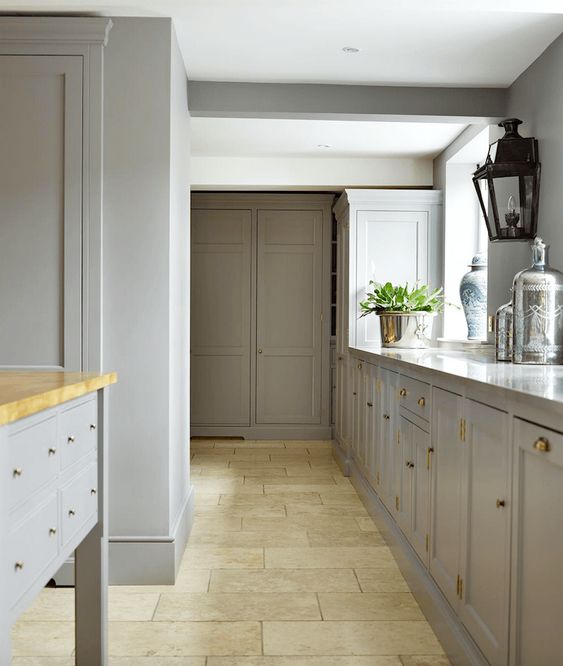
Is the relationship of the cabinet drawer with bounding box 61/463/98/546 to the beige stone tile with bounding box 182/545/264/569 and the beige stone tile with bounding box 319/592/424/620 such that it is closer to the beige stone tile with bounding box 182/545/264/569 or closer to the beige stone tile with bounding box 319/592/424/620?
the beige stone tile with bounding box 319/592/424/620

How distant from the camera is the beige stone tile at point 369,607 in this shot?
8.95 ft

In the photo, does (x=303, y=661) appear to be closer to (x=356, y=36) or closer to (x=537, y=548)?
(x=537, y=548)

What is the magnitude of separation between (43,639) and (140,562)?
25.0 inches

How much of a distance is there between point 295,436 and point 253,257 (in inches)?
67.9

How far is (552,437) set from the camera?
60.0 inches

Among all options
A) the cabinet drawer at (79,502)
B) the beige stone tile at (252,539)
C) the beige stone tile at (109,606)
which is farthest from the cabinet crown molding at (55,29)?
the beige stone tile at (252,539)

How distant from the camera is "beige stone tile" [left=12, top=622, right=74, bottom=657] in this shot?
2.40m

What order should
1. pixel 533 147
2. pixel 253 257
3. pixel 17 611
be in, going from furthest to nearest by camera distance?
1. pixel 253 257
2. pixel 533 147
3. pixel 17 611

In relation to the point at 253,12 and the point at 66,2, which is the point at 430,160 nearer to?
the point at 253,12

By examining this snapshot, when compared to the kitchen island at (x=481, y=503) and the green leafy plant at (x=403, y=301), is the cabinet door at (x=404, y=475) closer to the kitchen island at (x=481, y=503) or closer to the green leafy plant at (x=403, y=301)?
the kitchen island at (x=481, y=503)

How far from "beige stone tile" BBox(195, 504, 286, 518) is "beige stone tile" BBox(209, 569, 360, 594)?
3.17ft

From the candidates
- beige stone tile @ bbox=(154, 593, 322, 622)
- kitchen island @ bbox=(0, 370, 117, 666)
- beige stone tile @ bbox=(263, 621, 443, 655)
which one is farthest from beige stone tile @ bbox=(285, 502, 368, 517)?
kitchen island @ bbox=(0, 370, 117, 666)

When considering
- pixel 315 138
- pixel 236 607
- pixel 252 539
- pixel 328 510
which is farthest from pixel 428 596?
pixel 315 138

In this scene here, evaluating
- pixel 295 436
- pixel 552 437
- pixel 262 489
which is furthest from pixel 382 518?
pixel 295 436
